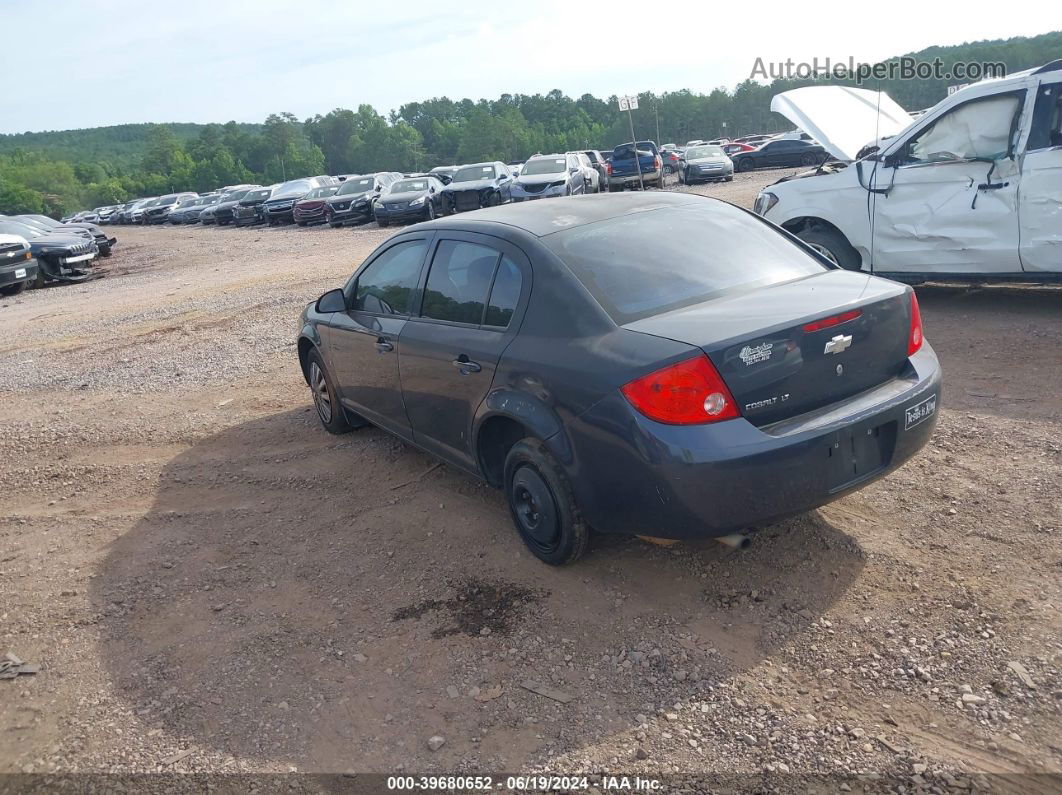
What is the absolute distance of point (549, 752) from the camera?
2932 millimetres

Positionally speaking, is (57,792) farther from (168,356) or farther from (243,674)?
(168,356)

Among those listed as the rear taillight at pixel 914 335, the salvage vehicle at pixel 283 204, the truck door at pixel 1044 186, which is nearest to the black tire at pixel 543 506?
the rear taillight at pixel 914 335

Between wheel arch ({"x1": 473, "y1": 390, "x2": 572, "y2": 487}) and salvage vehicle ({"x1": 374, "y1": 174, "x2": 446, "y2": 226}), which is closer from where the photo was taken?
wheel arch ({"x1": 473, "y1": 390, "x2": 572, "y2": 487})

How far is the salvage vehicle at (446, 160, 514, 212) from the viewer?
24141 mm

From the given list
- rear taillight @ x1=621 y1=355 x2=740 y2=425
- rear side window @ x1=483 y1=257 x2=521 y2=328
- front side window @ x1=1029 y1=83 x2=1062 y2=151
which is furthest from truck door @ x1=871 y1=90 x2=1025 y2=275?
rear taillight @ x1=621 y1=355 x2=740 y2=425

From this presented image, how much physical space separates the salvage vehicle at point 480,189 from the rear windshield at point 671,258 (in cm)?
1970

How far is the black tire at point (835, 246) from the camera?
8211 mm

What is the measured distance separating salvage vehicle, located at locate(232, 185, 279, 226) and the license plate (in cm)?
3458

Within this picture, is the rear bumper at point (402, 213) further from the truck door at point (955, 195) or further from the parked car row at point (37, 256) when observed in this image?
the truck door at point (955, 195)

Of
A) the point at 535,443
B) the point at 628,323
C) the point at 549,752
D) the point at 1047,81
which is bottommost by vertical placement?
the point at 549,752

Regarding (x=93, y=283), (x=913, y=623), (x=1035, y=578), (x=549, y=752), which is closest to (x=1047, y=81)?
(x=1035, y=578)

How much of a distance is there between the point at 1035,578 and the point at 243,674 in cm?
330

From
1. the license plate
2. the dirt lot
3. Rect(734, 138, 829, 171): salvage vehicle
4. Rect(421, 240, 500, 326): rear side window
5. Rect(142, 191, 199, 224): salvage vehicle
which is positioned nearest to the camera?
the dirt lot

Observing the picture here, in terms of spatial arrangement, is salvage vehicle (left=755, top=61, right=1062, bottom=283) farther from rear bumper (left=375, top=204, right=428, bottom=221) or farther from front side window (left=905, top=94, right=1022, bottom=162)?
rear bumper (left=375, top=204, right=428, bottom=221)
